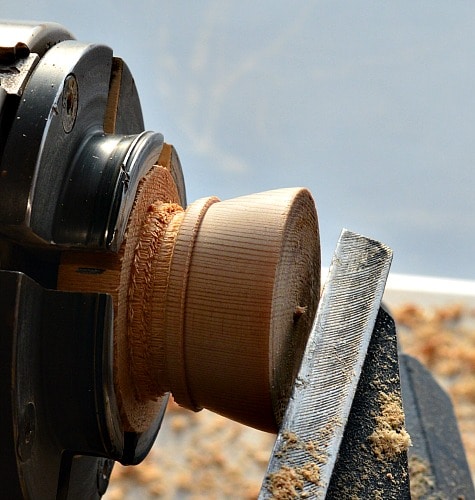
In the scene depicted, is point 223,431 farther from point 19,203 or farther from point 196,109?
point 19,203

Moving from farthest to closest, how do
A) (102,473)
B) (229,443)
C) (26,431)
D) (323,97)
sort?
(323,97) < (229,443) < (102,473) < (26,431)

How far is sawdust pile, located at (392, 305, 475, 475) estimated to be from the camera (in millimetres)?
1314

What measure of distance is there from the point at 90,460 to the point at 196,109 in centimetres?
108

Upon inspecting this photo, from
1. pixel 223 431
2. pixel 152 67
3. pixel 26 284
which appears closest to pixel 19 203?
pixel 26 284

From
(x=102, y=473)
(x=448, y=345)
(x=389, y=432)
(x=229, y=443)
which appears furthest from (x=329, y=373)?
(x=448, y=345)

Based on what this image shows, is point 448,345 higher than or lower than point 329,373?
lower

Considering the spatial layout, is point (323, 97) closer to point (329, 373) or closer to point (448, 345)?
point (448, 345)

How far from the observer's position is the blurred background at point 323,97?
1453mm

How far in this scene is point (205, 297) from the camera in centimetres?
46

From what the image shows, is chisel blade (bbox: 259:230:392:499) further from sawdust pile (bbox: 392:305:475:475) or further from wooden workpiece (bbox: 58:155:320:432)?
sawdust pile (bbox: 392:305:475:475)

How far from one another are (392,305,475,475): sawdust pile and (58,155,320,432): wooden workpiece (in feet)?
2.92

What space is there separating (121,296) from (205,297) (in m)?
0.05

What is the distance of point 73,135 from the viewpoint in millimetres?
453

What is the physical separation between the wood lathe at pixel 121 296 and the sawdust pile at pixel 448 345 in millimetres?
859
